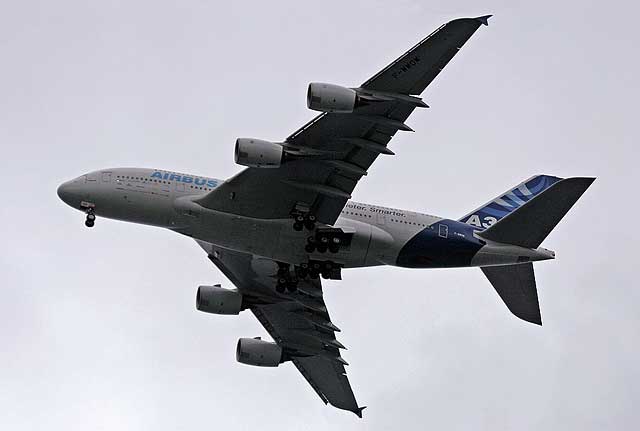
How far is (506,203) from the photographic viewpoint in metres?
57.1

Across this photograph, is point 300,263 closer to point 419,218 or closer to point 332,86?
point 419,218

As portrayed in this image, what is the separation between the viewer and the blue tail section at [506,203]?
55.9 m

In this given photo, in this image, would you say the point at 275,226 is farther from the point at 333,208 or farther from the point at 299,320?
the point at 299,320

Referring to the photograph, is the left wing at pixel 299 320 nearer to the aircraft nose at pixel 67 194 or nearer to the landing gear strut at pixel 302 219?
the landing gear strut at pixel 302 219

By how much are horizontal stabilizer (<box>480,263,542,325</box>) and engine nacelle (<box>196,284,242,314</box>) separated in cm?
1318

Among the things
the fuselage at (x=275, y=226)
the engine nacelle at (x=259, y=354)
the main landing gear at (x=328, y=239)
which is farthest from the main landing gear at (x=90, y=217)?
the engine nacelle at (x=259, y=354)

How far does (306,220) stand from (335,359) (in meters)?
12.6

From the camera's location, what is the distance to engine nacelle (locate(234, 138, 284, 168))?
154 ft

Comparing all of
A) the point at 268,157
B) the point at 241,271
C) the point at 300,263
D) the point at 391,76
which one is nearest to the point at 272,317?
the point at 241,271

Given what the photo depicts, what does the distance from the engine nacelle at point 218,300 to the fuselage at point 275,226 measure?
621cm

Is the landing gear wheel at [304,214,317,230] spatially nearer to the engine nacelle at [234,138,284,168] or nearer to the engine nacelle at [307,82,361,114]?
the engine nacelle at [234,138,284,168]

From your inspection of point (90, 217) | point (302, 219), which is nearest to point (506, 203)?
point (302, 219)

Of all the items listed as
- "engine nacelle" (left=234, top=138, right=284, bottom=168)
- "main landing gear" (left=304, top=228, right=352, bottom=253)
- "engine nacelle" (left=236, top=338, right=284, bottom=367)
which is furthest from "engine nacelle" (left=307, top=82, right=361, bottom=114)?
"engine nacelle" (left=236, top=338, right=284, bottom=367)

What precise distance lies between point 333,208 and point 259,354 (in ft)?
45.2
